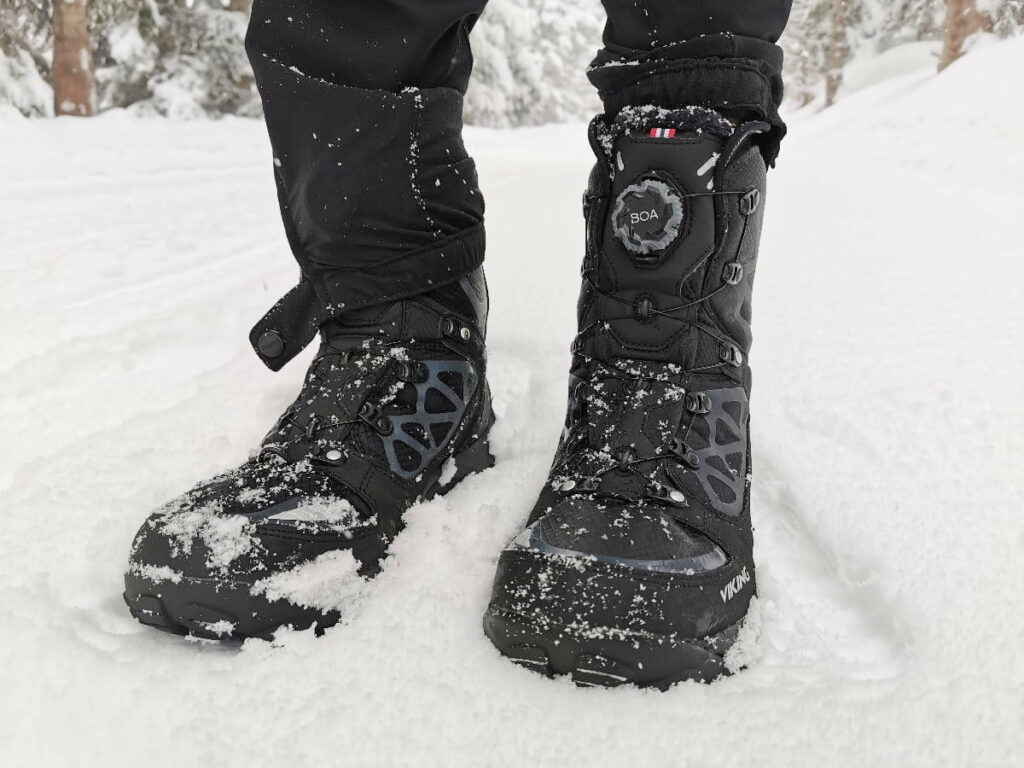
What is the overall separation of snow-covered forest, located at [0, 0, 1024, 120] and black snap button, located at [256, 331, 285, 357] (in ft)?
18.8

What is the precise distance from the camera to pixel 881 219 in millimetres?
2502

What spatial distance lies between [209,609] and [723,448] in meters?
0.51

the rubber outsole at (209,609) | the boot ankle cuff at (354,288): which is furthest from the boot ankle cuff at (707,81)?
the rubber outsole at (209,609)

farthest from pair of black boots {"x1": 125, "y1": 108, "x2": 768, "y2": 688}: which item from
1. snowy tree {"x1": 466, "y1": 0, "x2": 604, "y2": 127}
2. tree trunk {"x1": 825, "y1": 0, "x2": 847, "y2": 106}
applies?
tree trunk {"x1": 825, "y1": 0, "x2": 847, "y2": 106}

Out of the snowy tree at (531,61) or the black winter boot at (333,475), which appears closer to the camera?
the black winter boot at (333,475)

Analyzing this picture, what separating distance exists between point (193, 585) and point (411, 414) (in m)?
0.28

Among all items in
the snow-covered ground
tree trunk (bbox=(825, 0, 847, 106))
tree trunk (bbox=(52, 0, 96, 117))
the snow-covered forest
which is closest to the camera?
the snow-covered ground

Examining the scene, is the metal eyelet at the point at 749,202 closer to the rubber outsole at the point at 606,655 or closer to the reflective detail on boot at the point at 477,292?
the reflective detail on boot at the point at 477,292

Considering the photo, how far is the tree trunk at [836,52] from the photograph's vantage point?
13.0 metres

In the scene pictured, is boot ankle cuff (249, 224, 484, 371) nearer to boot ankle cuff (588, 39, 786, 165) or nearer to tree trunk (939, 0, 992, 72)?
boot ankle cuff (588, 39, 786, 165)

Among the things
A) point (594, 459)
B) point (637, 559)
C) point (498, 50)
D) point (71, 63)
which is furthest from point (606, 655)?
point (498, 50)

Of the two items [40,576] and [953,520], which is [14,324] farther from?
[953,520]

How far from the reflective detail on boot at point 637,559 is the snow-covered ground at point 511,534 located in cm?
8

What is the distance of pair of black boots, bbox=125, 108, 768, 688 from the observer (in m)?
0.61
